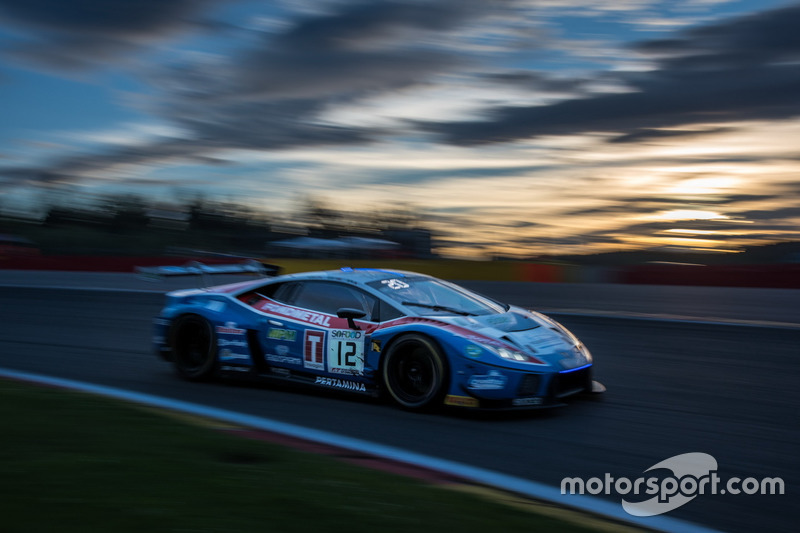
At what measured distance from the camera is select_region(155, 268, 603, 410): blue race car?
5828 millimetres

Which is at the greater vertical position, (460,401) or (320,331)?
(320,331)

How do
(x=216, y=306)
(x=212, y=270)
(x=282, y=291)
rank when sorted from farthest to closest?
(x=212, y=270) → (x=216, y=306) → (x=282, y=291)

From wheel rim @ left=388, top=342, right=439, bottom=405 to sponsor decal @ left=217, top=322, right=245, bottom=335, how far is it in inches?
68.3

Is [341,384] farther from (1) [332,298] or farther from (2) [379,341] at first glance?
(1) [332,298]

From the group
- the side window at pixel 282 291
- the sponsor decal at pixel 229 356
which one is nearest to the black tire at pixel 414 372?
the side window at pixel 282 291

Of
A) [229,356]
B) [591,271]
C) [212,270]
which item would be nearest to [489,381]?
[229,356]

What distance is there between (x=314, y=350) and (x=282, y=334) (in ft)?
1.42

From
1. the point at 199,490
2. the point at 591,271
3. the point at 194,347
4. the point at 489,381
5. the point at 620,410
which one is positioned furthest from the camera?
the point at 591,271

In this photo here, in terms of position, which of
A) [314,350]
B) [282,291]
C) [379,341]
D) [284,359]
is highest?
[282,291]

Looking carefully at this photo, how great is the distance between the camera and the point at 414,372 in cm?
620

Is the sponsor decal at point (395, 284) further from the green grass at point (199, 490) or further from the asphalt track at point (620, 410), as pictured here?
the green grass at point (199, 490)

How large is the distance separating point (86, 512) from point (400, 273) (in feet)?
14.0

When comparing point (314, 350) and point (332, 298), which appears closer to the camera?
point (314, 350)

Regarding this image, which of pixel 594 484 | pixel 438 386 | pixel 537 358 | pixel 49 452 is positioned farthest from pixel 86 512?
pixel 537 358
